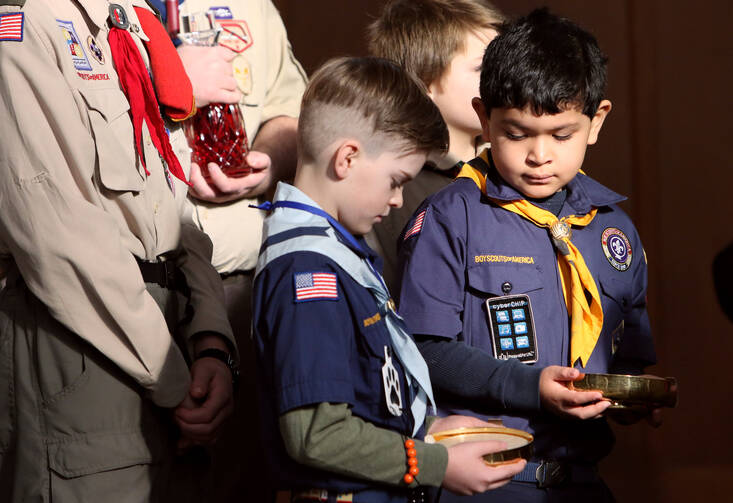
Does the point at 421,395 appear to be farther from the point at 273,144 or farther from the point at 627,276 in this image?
the point at 273,144

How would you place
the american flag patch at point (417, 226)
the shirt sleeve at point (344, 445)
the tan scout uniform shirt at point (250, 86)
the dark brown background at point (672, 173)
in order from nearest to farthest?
the shirt sleeve at point (344, 445) < the american flag patch at point (417, 226) < the tan scout uniform shirt at point (250, 86) < the dark brown background at point (672, 173)

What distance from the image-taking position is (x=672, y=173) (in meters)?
3.59

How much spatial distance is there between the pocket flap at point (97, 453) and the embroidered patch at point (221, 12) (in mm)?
1109

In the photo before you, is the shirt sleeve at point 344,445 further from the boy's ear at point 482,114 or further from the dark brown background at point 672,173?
the dark brown background at point 672,173

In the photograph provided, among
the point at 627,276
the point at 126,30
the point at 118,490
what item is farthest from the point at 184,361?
the point at 627,276

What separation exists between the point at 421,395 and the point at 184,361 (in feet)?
1.38

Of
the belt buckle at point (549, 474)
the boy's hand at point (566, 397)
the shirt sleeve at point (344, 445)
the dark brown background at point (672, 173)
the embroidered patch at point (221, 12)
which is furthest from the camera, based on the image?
the dark brown background at point (672, 173)

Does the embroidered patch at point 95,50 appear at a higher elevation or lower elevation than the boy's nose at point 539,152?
higher

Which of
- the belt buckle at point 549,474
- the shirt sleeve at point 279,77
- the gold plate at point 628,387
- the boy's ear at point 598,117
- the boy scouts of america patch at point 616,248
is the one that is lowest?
the belt buckle at point 549,474

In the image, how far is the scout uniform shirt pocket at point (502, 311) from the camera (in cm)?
185

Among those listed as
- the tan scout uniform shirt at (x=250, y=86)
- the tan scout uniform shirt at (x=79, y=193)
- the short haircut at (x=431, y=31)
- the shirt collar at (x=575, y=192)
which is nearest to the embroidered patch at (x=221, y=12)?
the tan scout uniform shirt at (x=250, y=86)

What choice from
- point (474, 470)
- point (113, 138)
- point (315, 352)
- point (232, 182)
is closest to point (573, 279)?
point (474, 470)

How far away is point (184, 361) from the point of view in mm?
1688

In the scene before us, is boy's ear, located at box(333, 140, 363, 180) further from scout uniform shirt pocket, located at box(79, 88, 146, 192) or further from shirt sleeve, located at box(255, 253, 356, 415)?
scout uniform shirt pocket, located at box(79, 88, 146, 192)
